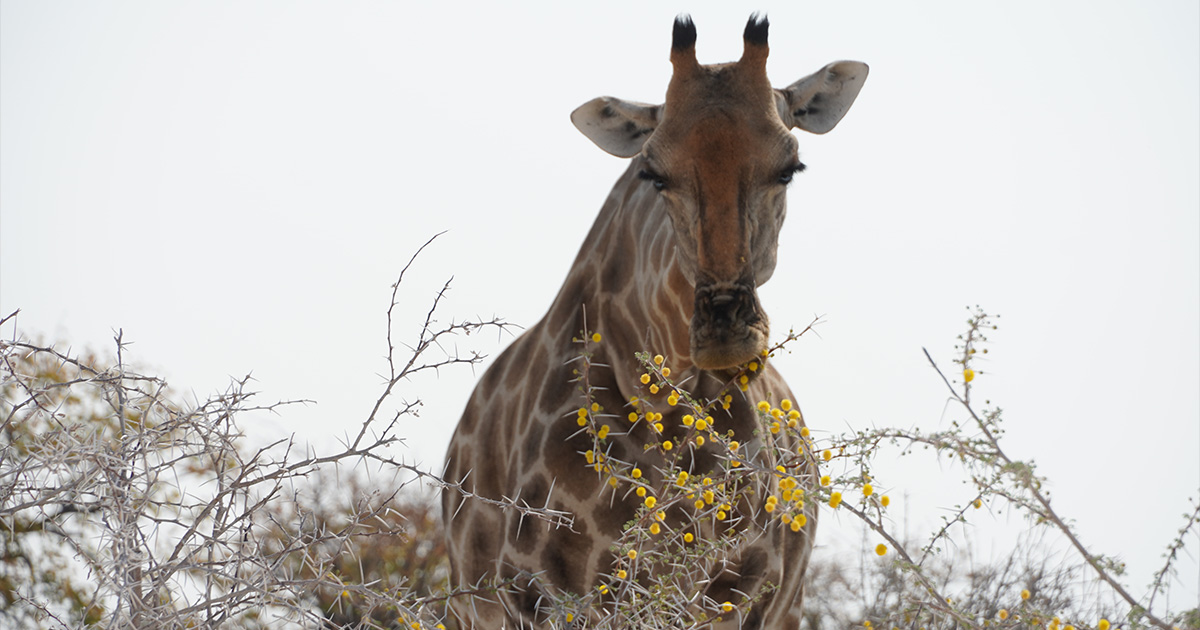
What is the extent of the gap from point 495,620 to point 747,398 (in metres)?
1.65

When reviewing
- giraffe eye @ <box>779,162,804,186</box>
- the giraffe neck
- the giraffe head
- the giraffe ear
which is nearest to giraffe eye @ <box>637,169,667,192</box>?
the giraffe head

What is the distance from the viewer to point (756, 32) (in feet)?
15.3

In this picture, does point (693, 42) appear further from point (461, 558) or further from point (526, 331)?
point (461, 558)

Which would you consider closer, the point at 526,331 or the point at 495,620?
the point at 495,620

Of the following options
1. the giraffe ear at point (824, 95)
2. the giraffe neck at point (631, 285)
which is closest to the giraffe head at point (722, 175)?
the giraffe ear at point (824, 95)

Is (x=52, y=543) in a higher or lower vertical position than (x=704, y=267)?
higher

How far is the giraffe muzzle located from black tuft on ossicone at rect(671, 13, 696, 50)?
116cm

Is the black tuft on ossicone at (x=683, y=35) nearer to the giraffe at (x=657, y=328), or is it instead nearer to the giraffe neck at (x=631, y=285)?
the giraffe at (x=657, y=328)

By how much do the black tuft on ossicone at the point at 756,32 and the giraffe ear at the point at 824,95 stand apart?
0.39 metres

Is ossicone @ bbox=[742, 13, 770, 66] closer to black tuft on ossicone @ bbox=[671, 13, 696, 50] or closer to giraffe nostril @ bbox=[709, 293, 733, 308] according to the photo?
black tuft on ossicone @ bbox=[671, 13, 696, 50]

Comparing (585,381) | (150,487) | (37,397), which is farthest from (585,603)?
(37,397)

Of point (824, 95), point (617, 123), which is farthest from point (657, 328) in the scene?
point (824, 95)

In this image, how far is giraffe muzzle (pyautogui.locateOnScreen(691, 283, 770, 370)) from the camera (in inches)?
153

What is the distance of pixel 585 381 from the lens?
4.47 meters
